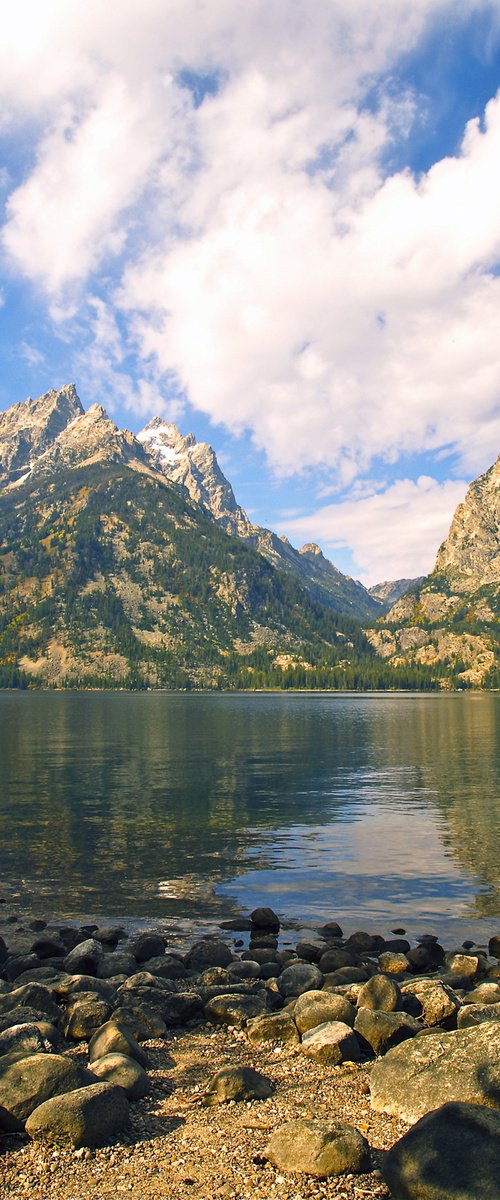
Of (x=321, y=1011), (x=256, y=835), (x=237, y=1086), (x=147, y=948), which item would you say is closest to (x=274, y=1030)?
(x=321, y=1011)

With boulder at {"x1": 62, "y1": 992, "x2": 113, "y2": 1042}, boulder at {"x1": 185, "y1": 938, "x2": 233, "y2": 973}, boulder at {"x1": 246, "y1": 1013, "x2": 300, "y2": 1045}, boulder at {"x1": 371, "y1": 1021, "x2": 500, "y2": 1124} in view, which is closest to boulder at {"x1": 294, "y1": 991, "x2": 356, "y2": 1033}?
boulder at {"x1": 246, "y1": 1013, "x2": 300, "y2": 1045}

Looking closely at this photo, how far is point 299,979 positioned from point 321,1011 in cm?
467

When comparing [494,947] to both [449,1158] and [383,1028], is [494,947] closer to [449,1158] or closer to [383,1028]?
[383,1028]

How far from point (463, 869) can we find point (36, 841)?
95.6 feet

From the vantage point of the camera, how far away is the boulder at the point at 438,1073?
1412 centimetres

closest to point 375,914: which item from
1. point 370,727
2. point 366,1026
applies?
point 366,1026

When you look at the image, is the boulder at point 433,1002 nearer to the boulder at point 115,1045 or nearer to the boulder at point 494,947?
the boulder at point 115,1045

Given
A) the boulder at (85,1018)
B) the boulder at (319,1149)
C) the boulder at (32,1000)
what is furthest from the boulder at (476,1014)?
the boulder at (32,1000)

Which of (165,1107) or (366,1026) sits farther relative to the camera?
(366,1026)

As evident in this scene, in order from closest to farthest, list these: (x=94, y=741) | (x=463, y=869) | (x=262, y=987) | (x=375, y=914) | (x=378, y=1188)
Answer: (x=378, y=1188), (x=262, y=987), (x=375, y=914), (x=463, y=869), (x=94, y=741)

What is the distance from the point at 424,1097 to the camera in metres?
14.2

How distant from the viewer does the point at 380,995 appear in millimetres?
20781

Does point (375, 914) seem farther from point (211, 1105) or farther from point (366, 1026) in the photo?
point (211, 1105)

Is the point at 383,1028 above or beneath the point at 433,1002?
above
